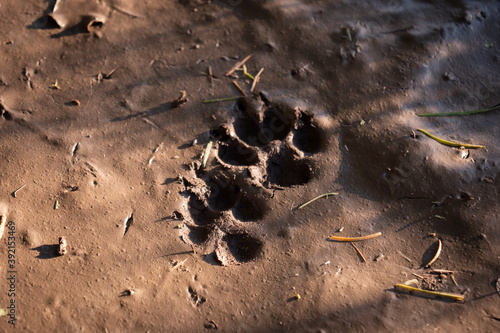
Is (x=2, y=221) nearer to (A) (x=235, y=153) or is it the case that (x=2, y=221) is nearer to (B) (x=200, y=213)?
(B) (x=200, y=213)

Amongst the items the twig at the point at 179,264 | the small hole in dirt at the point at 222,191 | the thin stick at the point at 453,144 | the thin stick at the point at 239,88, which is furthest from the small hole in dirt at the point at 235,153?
the thin stick at the point at 453,144

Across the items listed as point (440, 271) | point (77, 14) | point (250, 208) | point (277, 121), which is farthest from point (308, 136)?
point (77, 14)

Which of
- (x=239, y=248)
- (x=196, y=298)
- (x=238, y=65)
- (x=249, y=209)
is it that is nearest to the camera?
(x=196, y=298)

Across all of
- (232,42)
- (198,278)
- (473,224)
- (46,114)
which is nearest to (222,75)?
(232,42)

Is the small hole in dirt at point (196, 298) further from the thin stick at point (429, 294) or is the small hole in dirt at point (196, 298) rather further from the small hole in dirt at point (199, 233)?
the thin stick at point (429, 294)

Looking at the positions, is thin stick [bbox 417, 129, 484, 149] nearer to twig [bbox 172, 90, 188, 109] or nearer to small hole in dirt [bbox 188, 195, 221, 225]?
small hole in dirt [bbox 188, 195, 221, 225]
